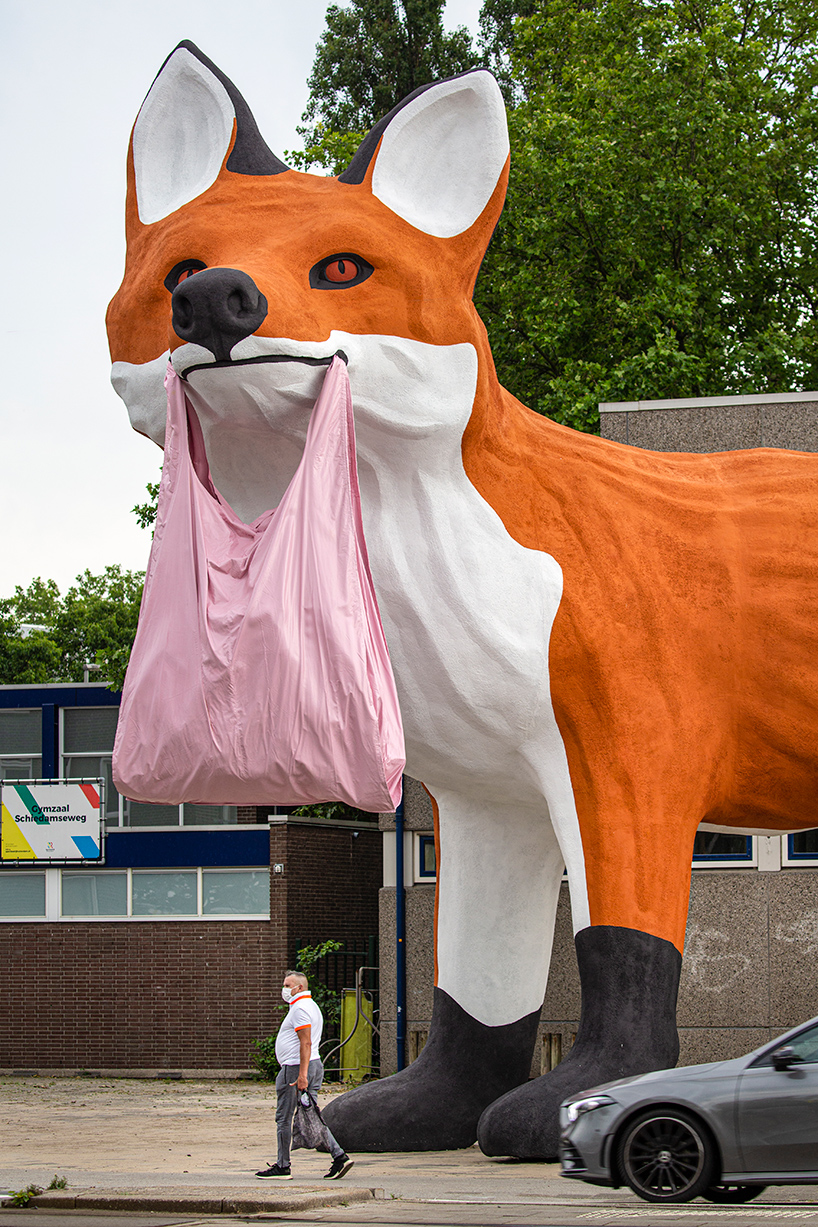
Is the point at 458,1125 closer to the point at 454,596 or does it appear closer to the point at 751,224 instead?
the point at 454,596

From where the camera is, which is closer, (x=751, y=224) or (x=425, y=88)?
(x=425, y=88)

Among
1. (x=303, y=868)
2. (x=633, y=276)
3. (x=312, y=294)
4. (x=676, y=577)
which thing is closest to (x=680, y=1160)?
(x=676, y=577)

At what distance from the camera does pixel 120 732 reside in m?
7.02

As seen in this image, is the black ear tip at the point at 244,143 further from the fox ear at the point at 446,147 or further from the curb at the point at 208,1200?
the curb at the point at 208,1200

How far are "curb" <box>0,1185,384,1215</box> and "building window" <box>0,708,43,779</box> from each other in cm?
1832

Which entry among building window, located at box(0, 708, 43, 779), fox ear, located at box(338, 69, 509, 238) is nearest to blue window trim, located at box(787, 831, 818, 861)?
fox ear, located at box(338, 69, 509, 238)

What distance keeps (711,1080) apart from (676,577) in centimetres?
246

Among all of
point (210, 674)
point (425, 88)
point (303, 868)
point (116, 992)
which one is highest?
point (425, 88)

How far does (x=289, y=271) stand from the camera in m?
7.29

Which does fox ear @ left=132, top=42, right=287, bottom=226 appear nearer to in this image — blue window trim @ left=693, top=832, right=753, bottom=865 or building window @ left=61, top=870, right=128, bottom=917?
blue window trim @ left=693, top=832, right=753, bottom=865

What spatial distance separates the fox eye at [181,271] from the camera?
297 inches

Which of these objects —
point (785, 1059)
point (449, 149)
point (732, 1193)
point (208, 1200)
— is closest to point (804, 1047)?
point (785, 1059)

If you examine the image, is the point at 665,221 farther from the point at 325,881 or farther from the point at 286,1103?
the point at 286,1103

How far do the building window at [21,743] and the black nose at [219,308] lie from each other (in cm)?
2035
